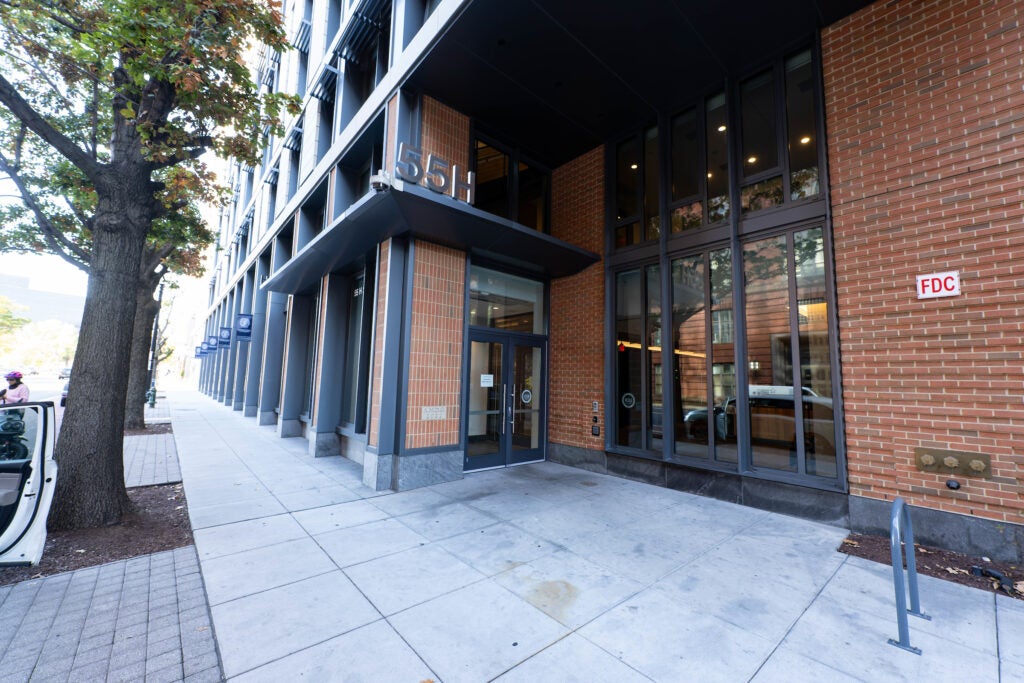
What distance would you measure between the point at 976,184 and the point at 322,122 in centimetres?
1292

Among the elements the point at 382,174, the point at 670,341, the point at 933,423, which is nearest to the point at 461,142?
the point at 382,174

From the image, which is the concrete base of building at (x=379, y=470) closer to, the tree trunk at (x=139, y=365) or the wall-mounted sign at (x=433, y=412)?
the wall-mounted sign at (x=433, y=412)

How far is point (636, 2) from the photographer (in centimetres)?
542

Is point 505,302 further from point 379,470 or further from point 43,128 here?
point 43,128

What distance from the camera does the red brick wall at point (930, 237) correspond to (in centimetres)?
424

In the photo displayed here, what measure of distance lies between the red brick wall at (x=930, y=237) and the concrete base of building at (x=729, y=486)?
0.45m

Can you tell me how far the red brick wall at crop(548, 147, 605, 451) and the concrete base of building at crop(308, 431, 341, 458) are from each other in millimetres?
4937

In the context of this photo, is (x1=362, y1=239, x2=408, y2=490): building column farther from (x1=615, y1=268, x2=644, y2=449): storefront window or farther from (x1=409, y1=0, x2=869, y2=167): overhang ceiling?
(x1=615, y1=268, x2=644, y2=449): storefront window

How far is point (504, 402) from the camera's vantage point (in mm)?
8320

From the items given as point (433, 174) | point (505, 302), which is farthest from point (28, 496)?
point (505, 302)

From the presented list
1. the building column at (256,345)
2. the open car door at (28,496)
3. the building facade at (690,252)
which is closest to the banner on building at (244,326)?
the building column at (256,345)

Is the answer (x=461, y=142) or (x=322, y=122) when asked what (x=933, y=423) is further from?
(x=322, y=122)

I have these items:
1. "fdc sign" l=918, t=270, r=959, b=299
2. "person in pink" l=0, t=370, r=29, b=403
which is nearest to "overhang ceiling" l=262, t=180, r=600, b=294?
"fdc sign" l=918, t=270, r=959, b=299

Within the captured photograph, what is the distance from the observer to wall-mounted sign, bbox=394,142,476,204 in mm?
5945
